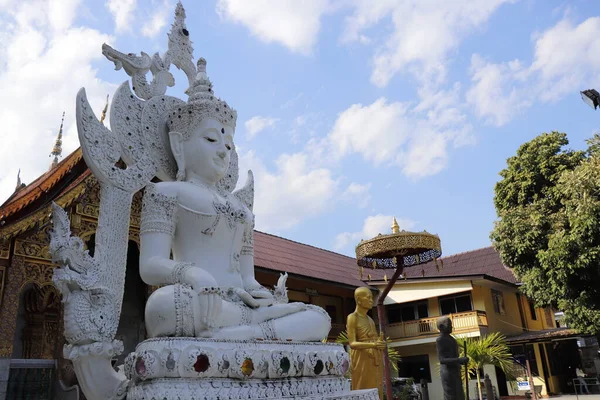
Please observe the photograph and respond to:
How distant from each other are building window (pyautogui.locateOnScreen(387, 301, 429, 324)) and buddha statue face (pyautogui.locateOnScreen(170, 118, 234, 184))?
54.8 feet

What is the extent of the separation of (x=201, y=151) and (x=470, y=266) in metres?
19.7

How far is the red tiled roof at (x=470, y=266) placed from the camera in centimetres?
2016

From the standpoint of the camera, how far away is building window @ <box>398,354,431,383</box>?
1844cm

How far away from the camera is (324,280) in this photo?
15.7m

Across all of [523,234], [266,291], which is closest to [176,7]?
[266,291]

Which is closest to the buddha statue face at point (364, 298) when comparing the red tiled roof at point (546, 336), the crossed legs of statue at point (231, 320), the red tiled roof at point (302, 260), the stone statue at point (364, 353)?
the stone statue at point (364, 353)

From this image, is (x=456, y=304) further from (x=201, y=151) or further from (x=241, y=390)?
(x=241, y=390)

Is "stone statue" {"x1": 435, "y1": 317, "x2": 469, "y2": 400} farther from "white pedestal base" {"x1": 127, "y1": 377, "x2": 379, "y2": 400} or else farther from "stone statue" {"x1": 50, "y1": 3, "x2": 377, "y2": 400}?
"white pedestal base" {"x1": 127, "y1": 377, "x2": 379, "y2": 400}

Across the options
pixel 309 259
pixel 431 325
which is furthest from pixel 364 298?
pixel 431 325

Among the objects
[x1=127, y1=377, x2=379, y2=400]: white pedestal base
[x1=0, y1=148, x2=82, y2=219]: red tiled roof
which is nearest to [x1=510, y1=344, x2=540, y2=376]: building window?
[x1=0, y1=148, x2=82, y2=219]: red tiled roof

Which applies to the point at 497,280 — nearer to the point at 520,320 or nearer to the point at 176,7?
the point at 520,320

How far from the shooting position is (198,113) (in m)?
3.71

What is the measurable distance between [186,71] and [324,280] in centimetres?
1202

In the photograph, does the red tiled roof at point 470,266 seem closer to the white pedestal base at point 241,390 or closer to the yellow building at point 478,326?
the yellow building at point 478,326
